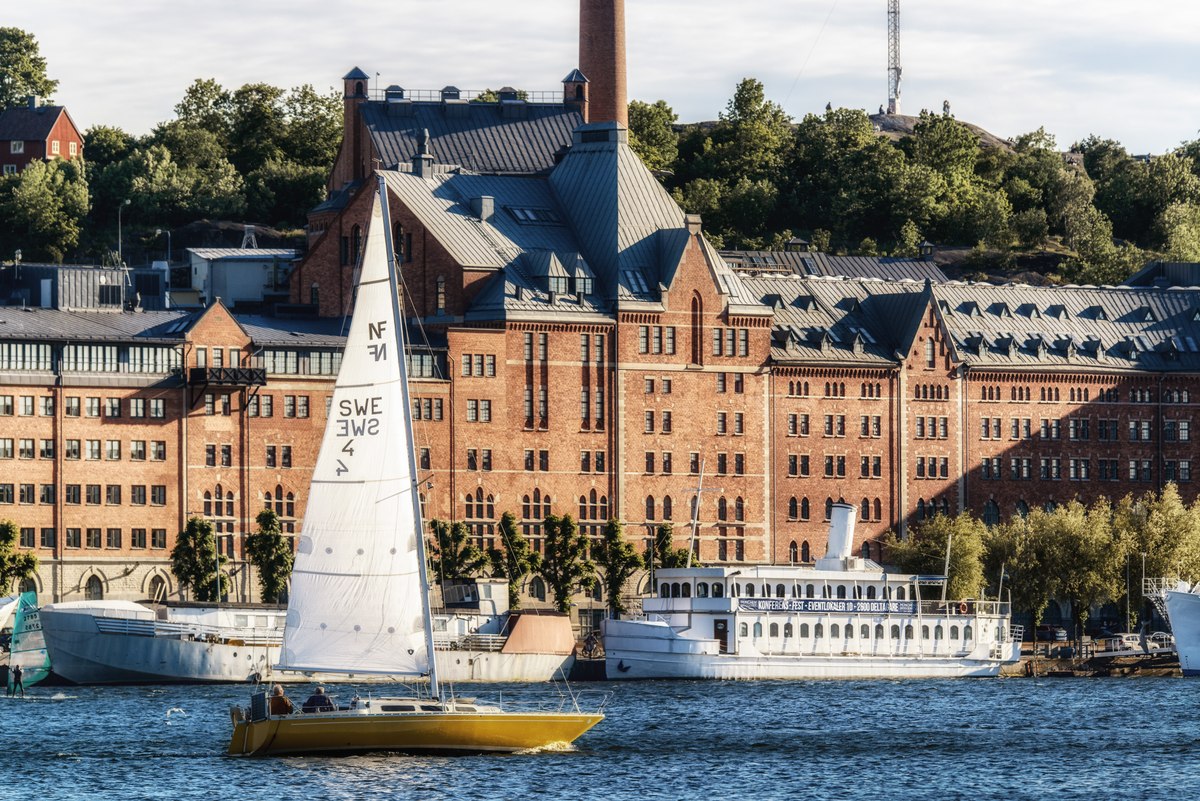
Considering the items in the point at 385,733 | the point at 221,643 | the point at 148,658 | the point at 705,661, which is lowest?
the point at 385,733

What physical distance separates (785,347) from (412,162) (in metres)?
26.2

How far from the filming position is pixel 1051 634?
189m

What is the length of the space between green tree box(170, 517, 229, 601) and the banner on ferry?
94.2 ft

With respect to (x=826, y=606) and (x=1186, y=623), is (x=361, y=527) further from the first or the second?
(x=1186, y=623)

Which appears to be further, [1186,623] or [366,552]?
[1186,623]

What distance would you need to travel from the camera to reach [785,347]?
199625 millimetres

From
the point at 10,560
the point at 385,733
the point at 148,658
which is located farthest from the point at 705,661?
the point at 385,733

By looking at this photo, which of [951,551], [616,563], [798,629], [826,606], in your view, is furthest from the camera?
[951,551]

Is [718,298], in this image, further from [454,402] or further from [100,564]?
[100,564]

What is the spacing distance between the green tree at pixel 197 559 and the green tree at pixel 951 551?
43641mm

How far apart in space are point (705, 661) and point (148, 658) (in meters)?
28.2

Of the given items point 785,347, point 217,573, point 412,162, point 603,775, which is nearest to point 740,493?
point 785,347

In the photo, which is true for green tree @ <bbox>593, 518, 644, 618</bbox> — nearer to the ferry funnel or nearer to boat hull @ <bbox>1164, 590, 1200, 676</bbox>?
the ferry funnel

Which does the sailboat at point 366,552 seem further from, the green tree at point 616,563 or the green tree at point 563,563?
the green tree at point 616,563
